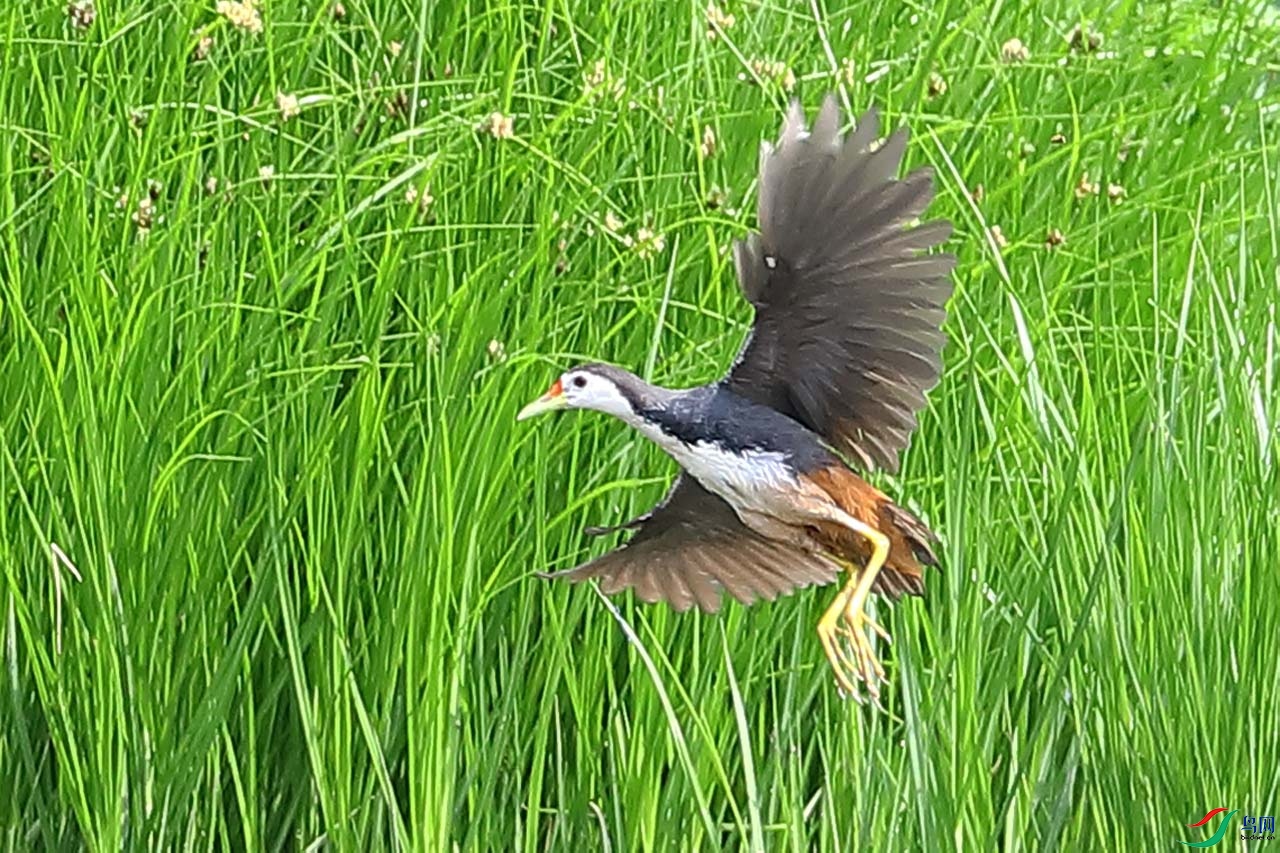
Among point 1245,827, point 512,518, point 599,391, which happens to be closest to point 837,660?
point 599,391

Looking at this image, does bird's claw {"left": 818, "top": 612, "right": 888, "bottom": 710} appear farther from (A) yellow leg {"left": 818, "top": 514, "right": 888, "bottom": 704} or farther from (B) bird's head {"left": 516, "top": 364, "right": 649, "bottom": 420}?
(B) bird's head {"left": 516, "top": 364, "right": 649, "bottom": 420}

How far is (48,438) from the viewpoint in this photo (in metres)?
1.33

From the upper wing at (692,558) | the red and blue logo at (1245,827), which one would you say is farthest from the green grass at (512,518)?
the upper wing at (692,558)

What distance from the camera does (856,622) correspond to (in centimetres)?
67

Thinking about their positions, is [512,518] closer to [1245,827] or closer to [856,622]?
→ [1245,827]

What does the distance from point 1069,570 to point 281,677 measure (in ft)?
1.71

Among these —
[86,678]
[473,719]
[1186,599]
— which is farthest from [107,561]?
[1186,599]

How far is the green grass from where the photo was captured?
3.82 feet

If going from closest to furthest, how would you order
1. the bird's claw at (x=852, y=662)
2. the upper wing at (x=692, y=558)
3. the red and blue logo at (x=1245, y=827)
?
the bird's claw at (x=852, y=662) < the upper wing at (x=692, y=558) < the red and blue logo at (x=1245, y=827)

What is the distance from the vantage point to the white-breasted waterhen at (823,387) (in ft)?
2.29

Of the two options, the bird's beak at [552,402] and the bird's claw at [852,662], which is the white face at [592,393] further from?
the bird's claw at [852,662]

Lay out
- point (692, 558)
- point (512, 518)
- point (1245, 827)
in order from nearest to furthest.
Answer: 1. point (692, 558)
2. point (1245, 827)
3. point (512, 518)

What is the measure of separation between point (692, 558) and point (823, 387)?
0.10 meters

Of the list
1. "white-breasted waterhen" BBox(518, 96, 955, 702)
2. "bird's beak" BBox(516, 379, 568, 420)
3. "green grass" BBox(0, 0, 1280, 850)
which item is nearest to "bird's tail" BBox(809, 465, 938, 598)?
"white-breasted waterhen" BBox(518, 96, 955, 702)
